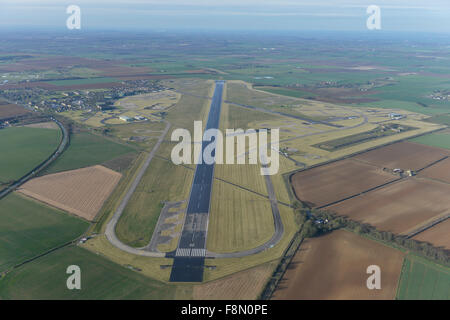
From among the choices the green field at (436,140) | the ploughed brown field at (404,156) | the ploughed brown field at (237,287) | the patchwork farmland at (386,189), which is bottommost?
the ploughed brown field at (237,287)

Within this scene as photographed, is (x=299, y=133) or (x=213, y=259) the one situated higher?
(x=299, y=133)

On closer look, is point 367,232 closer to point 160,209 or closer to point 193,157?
point 160,209

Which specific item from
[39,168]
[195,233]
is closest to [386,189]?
[195,233]

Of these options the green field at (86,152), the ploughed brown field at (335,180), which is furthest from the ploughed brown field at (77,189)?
the ploughed brown field at (335,180)

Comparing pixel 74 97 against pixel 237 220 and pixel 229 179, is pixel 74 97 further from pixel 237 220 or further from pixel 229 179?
pixel 237 220

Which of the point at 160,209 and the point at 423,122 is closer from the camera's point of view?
the point at 160,209

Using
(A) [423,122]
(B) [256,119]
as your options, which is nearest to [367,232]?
(B) [256,119]

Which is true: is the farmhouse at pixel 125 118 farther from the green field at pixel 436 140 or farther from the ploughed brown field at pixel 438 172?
the green field at pixel 436 140

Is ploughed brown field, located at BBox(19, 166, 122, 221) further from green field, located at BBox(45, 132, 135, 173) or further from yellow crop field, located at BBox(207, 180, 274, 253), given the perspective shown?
yellow crop field, located at BBox(207, 180, 274, 253)
